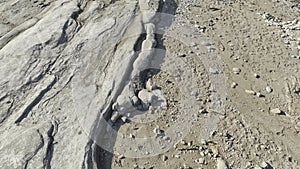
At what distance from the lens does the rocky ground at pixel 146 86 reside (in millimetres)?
4367

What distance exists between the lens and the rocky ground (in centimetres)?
437

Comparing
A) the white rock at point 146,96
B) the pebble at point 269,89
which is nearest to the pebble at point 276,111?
the pebble at point 269,89

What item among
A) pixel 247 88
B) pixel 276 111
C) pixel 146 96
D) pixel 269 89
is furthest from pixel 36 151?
pixel 269 89

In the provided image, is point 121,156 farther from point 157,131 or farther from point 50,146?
point 50,146

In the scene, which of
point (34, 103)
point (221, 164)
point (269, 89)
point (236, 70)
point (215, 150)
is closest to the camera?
point (221, 164)

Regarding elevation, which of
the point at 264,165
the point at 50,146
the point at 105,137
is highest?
the point at 50,146

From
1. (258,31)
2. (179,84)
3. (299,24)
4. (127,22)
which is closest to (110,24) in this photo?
(127,22)

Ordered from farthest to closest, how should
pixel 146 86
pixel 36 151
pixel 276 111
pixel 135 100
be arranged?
pixel 146 86 → pixel 276 111 → pixel 135 100 → pixel 36 151

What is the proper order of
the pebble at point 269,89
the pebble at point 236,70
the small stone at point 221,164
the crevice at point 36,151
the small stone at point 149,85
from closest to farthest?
1. the crevice at point 36,151
2. the small stone at point 221,164
3. the small stone at point 149,85
4. the pebble at point 269,89
5. the pebble at point 236,70

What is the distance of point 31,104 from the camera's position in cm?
458

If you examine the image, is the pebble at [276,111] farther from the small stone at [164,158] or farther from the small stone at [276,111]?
the small stone at [164,158]

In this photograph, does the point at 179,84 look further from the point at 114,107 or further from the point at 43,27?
the point at 43,27

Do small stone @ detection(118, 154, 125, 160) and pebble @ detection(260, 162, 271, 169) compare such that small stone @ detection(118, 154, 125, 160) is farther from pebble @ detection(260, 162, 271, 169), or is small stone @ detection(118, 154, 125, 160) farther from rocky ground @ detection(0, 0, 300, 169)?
pebble @ detection(260, 162, 271, 169)

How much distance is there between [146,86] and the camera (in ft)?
16.6
